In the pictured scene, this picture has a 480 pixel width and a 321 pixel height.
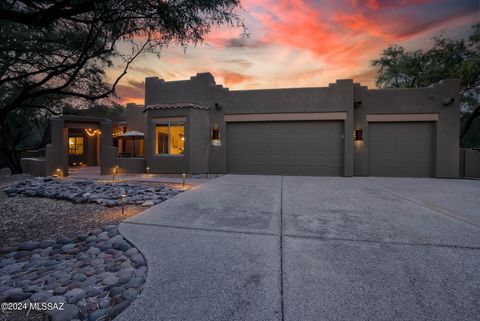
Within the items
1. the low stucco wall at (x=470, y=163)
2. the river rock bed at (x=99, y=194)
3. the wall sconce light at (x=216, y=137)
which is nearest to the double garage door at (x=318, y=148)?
the wall sconce light at (x=216, y=137)

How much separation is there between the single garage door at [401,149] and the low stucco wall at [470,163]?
5.29 ft

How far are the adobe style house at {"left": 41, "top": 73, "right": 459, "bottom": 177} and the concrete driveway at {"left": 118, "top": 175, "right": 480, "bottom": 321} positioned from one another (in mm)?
6142

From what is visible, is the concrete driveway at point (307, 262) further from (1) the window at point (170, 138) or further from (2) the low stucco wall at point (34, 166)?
(2) the low stucco wall at point (34, 166)

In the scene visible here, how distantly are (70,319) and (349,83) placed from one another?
12.0 meters

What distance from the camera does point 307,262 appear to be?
2561 mm

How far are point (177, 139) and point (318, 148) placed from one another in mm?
7362

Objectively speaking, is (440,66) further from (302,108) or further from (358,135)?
(302,108)

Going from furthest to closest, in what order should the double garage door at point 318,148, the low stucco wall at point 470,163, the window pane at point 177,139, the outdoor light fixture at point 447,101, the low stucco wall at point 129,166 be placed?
the low stucco wall at point 129,166
the window pane at point 177,139
the double garage door at point 318,148
the low stucco wall at point 470,163
the outdoor light fixture at point 447,101

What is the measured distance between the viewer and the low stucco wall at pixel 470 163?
10.2 m

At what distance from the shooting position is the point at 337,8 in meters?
7.93

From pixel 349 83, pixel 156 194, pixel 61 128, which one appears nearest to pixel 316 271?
pixel 156 194

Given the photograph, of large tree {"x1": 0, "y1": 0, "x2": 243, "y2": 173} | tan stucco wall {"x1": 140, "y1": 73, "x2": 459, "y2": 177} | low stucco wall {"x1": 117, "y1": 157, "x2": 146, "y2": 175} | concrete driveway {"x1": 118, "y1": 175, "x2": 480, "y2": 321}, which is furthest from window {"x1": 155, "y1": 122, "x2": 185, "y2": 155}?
concrete driveway {"x1": 118, "y1": 175, "x2": 480, "y2": 321}

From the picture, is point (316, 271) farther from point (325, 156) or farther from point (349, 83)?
point (349, 83)

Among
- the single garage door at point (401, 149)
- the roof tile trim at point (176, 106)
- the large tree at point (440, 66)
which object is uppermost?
the large tree at point (440, 66)
